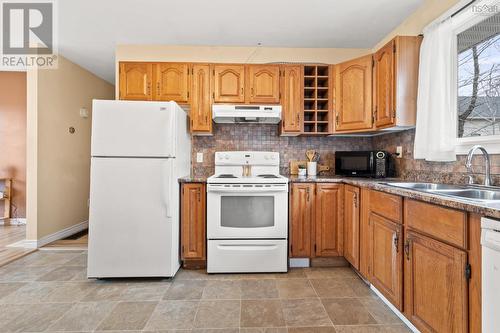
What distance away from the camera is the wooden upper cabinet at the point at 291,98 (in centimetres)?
292

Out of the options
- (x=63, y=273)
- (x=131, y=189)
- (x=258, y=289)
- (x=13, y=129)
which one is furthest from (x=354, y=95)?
(x=13, y=129)

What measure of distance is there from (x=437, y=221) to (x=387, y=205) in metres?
0.48

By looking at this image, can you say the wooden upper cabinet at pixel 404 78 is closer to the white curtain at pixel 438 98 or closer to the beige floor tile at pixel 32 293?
the white curtain at pixel 438 98

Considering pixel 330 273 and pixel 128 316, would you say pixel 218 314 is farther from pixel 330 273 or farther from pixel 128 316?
pixel 330 273

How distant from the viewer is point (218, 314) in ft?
6.01

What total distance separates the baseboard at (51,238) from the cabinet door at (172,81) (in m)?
2.34

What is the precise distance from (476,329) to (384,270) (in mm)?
766

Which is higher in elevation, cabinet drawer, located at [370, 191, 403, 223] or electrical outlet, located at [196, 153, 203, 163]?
electrical outlet, located at [196, 153, 203, 163]

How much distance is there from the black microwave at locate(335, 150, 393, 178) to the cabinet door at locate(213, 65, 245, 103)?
1.33m

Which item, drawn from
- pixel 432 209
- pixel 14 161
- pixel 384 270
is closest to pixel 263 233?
pixel 384 270

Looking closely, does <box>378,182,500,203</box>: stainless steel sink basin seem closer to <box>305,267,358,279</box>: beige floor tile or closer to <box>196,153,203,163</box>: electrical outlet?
<box>305,267,358,279</box>: beige floor tile

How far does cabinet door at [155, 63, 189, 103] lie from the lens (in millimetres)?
2885

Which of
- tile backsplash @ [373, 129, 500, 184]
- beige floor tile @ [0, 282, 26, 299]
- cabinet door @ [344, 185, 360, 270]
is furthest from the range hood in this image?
beige floor tile @ [0, 282, 26, 299]

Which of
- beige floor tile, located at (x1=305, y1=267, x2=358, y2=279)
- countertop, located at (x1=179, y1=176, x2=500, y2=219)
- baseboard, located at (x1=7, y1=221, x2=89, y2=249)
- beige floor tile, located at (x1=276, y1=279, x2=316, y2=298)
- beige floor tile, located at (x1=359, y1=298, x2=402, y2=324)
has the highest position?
countertop, located at (x1=179, y1=176, x2=500, y2=219)
